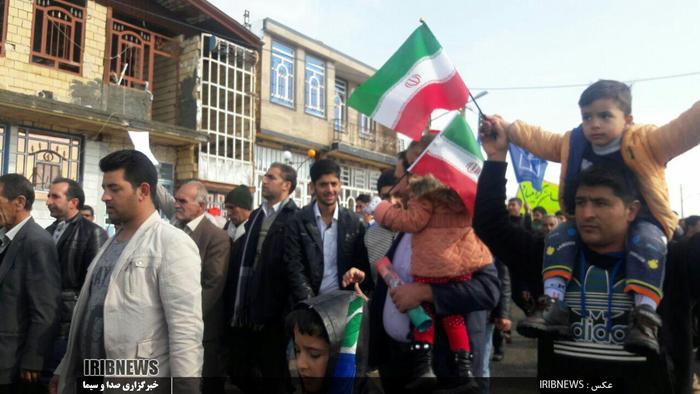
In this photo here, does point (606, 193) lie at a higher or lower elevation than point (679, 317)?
higher

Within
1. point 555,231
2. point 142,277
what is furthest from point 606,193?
point 142,277

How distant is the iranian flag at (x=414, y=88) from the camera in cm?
338

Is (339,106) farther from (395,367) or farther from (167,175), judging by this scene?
(395,367)

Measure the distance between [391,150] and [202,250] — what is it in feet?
68.3

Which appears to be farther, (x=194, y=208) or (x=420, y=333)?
(x=194, y=208)

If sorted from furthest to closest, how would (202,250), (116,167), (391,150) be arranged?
1. (391,150)
2. (202,250)
3. (116,167)

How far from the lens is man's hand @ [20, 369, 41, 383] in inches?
133

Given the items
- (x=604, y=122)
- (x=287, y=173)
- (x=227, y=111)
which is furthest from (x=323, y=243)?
(x=227, y=111)

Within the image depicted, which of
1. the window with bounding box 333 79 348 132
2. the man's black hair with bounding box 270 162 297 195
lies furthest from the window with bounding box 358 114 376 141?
the man's black hair with bounding box 270 162 297 195

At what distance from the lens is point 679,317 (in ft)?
6.52

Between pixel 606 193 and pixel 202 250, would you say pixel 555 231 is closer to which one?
pixel 606 193

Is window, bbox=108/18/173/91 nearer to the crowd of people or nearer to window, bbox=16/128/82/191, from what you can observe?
window, bbox=16/128/82/191

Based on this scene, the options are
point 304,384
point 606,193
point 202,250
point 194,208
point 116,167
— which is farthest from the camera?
point 194,208

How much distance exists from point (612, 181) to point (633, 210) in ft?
0.54
